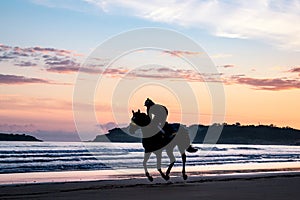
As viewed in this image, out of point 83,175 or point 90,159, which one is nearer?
point 83,175

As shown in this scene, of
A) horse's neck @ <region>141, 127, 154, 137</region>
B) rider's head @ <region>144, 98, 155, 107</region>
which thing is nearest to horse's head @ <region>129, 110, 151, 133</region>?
horse's neck @ <region>141, 127, 154, 137</region>

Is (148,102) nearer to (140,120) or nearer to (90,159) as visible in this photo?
(140,120)

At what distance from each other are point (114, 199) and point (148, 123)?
15.4 ft

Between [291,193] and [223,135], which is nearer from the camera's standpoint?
[291,193]

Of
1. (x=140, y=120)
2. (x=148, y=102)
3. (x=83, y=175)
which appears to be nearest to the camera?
(x=140, y=120)

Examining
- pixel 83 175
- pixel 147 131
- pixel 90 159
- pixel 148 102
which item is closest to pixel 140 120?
pixel 147 131

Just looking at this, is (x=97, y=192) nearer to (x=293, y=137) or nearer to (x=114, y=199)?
(x=114, y=199)

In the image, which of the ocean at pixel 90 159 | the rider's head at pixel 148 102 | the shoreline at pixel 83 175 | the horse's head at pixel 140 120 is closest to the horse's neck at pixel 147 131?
the horse's head at pixel 140 120

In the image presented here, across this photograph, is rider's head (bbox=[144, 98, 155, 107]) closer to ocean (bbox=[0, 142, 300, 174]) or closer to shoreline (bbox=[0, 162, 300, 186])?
shoreline (bbox=[0, 162, 300, 186])

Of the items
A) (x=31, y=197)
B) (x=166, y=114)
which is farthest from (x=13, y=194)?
(x=166, y=114)

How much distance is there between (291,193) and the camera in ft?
46.9

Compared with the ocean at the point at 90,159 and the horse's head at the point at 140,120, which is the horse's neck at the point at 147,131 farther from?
the ocean at the point at 90,159

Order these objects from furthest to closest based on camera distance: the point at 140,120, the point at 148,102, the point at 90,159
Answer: the point at 90,159 < the point at 148,102 < the point at 140,120

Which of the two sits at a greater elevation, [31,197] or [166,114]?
[166,114]
